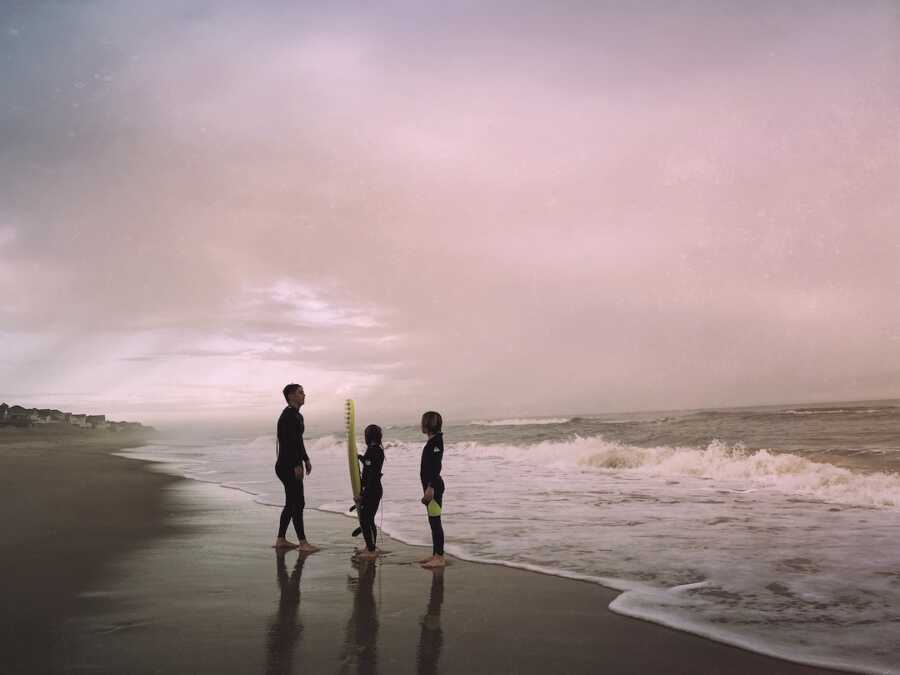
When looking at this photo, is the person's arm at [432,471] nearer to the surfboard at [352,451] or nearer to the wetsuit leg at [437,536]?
the wetsuit leg at [437,536]

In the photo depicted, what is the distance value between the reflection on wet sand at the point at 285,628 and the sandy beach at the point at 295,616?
0.02 metres

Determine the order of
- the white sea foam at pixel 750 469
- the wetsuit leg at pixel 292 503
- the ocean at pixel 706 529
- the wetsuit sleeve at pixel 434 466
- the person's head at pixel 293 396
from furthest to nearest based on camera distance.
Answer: the white sea foam at pixel 750 469
the person's head at pixel 293 396
the wetsuit leg at pixel 292 503
the wetsuit sleeve at pixel 434 466
the ocean at pixel 706 529

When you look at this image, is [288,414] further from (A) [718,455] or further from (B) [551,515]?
(A) [718,455]

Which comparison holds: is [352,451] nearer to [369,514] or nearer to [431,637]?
[369,514]

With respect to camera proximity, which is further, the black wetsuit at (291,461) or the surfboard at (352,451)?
the black wetsuit at (291,461)

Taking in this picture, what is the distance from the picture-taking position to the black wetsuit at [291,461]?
324 inches

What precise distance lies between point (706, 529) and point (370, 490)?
5.28 meters

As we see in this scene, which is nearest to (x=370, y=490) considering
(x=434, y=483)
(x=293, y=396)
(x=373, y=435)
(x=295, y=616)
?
(x=373, y=435)

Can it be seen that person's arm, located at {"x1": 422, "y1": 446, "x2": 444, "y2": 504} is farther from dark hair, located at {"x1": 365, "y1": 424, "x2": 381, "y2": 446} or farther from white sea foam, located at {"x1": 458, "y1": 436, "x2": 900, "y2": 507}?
white sea foam, located at {"x1": 458, "y1": 436, "x2": 900, "y2": 507}

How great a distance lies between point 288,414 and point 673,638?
17.5ft

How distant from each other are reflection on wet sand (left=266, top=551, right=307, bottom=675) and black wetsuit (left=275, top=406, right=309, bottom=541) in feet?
4.64

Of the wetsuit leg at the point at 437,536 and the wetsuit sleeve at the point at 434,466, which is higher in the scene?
the wetsuit sleeve at the point at 434,466

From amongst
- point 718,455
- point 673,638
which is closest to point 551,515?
point 673,638

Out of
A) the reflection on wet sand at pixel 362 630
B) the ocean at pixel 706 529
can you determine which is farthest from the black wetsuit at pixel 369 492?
the ocean at pixel 706 529
